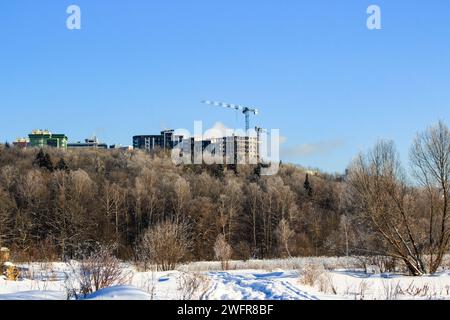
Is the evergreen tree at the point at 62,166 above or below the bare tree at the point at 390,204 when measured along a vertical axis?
above

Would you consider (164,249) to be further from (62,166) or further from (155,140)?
(155,140)

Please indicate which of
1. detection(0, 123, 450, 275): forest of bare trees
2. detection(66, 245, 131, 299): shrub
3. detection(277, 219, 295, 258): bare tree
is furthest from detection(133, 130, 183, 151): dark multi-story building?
detection(66, 245, 131, 299): shrub

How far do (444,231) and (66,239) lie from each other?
34844 millimetres

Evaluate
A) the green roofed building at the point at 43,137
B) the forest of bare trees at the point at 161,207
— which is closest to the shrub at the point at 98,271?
the forest of bare trees at the point at 161,207

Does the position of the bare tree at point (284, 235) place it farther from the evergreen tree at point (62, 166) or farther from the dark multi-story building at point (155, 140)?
the dark multi-story building at point (155, 140)

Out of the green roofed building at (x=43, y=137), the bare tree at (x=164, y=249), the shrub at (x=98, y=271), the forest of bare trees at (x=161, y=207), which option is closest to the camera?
the shrub at (x=98, y=271)

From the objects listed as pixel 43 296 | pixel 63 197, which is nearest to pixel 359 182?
pixel 43 296

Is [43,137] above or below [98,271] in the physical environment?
above

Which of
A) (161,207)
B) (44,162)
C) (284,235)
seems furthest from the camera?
(44,162)

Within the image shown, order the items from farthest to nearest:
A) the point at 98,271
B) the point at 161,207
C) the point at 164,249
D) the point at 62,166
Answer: the point at 62,166 → the point at 161,207 → the point at 164,249 → the point at 98,271

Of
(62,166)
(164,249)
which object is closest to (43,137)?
(62,166)

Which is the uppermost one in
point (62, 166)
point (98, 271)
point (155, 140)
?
point (155, 140)

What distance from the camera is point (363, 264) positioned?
77.8 feet
